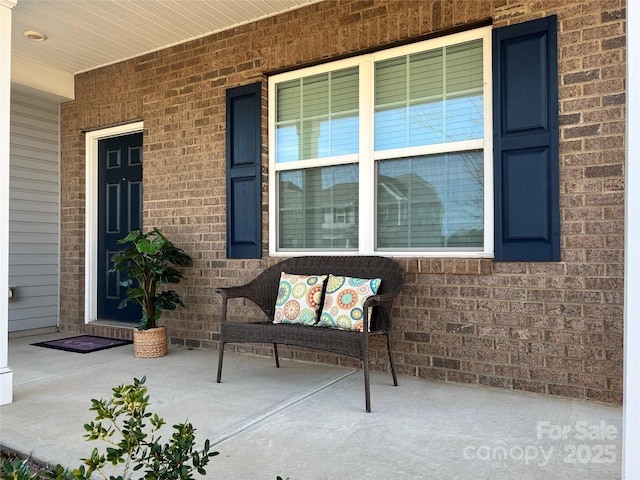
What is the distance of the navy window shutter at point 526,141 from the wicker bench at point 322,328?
0.78 meters

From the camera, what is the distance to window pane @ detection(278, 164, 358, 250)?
3744 millimetres

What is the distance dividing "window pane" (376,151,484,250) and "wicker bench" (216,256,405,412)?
37 cm

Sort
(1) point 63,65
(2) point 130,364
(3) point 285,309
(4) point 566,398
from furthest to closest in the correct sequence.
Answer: (1) point 63,65 → (2) point 130,364 → (3) point 285,309 → (4) point 566,398

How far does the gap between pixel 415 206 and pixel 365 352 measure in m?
1.30

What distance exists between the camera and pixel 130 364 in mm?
3789

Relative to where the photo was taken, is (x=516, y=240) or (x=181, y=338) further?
(x=181, y=338)

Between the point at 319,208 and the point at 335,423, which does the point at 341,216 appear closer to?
the point at 319,208

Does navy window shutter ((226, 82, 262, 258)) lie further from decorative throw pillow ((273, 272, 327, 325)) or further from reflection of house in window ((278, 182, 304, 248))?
decorative throw pillow ((273, 272, 327, 325))

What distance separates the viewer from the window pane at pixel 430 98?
3.25 meters

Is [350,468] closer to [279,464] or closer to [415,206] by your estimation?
[279,464]

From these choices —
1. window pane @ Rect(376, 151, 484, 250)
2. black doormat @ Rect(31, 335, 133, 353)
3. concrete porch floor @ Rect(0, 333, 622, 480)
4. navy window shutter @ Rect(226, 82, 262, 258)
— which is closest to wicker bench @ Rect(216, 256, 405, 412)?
concrete porch floor @ Rect(0, 333, 622, 480)

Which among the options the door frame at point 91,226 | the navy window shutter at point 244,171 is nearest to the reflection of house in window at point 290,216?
the navy window shutter at point 244,171

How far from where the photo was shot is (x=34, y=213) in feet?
17.3

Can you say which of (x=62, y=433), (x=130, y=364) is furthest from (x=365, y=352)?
(x=130, y=364)
